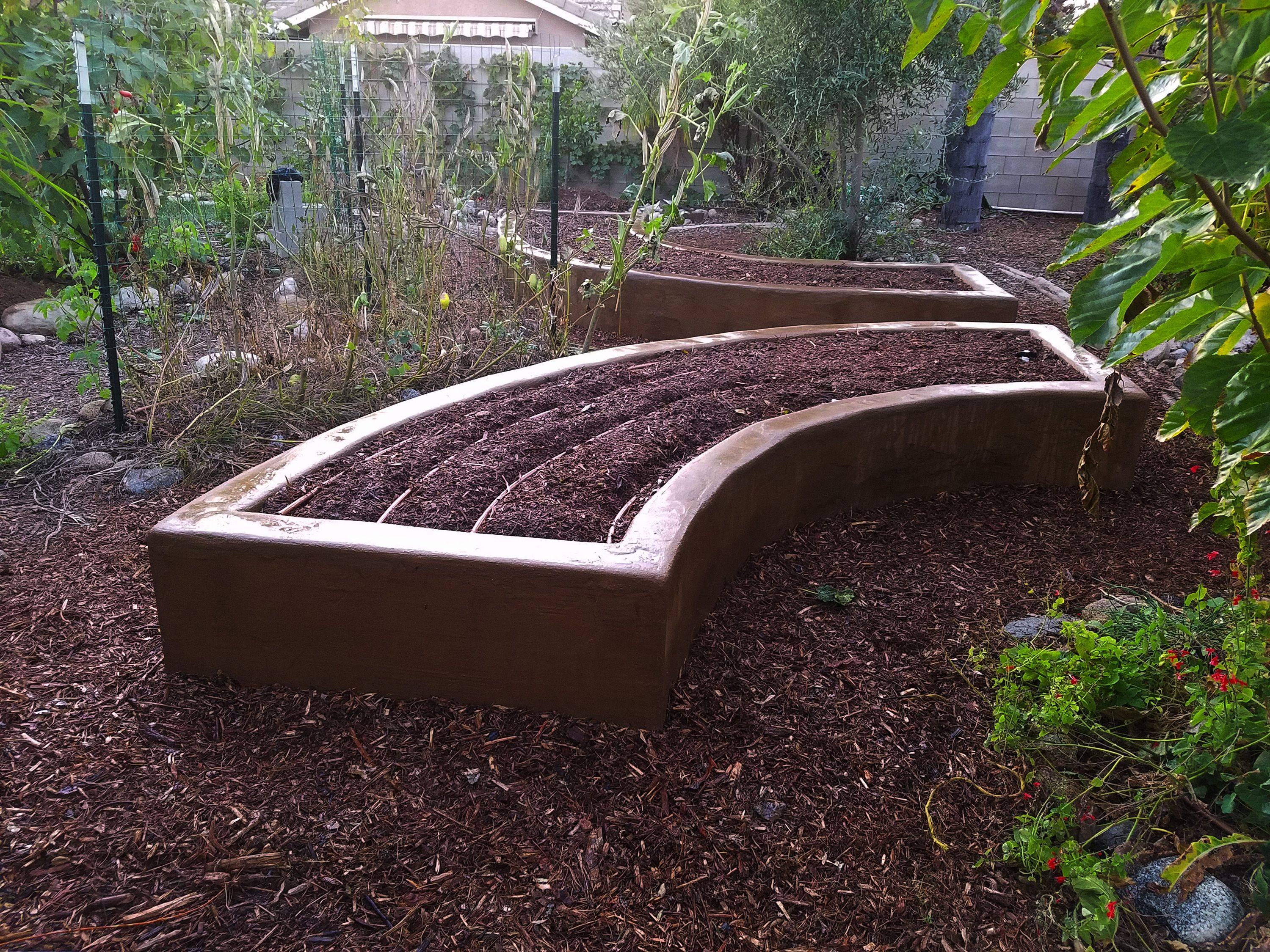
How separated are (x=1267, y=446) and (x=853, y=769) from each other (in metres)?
1.27

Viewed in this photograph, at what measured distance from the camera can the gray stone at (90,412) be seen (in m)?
4.18

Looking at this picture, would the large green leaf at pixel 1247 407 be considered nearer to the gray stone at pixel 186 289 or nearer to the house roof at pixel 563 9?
the gray stone at pixel 186 289

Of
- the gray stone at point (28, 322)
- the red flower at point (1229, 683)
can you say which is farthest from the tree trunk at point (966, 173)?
the red flower at point (1229, 683)

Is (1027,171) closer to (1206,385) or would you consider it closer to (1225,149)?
(1206,385)

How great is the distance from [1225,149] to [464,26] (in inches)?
601

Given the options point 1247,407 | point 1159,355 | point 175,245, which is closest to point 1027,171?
point 1159,355

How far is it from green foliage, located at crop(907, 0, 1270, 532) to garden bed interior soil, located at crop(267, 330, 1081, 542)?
1373 millimetres

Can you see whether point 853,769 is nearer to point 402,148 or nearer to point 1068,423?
point 1068,423

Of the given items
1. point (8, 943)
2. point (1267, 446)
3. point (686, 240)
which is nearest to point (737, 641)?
point (1267, 446)

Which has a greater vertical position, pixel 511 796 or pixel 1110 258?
pixel 1110 258

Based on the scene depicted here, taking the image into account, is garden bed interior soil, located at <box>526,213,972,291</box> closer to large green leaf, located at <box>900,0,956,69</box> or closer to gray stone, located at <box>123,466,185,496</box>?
gray stone, located at <box>123,466,185,496</box>

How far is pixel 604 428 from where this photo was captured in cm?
314

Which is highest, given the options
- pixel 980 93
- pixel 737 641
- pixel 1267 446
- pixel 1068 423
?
pixel 980 93

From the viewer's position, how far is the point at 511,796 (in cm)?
204
